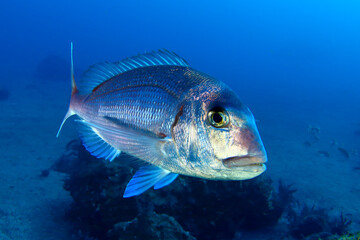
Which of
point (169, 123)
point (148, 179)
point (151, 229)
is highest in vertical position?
point (169, 123)

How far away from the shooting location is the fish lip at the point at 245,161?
1289 mm

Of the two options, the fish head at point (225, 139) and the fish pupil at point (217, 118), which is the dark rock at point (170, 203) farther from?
the fish pupil at point (217, 118)

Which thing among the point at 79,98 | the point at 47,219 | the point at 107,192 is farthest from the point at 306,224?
the point at 47,219

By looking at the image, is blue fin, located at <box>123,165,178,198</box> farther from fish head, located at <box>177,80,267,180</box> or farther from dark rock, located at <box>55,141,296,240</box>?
dark rock, located at <box>55,141,296,240</box>

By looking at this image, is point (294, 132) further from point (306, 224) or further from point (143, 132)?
point (143, 132)

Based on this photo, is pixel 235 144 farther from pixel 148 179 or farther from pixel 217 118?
pixel 148 179

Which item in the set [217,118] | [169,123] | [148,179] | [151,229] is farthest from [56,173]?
[217,118]

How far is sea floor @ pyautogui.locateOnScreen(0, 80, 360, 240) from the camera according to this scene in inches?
177

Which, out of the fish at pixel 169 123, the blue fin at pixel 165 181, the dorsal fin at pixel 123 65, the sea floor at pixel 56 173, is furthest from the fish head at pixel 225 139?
the sea floor at pixel 56 173

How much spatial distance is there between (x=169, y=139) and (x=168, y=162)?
0.58 ft

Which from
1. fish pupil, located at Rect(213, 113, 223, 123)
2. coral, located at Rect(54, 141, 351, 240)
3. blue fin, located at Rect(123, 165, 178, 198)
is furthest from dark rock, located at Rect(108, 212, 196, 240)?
fish pupil, located at Rect(213, 113, 223, 123)

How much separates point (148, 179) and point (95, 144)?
A: 762 millimetres

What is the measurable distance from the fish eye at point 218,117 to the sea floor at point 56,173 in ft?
13.9

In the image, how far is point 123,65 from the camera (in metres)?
2.10
